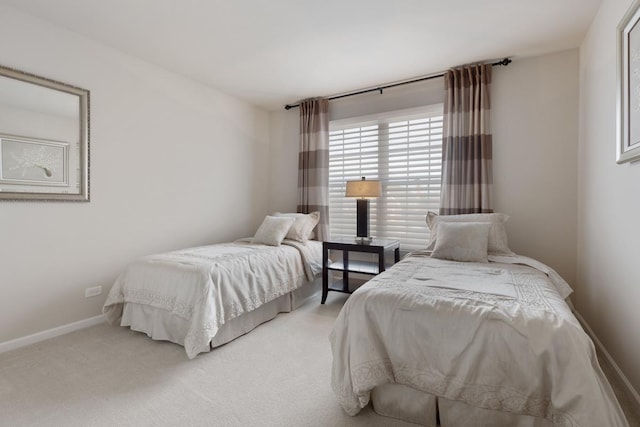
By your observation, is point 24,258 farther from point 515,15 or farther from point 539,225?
point 539,225

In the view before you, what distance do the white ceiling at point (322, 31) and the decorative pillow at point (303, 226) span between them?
1.64 meters

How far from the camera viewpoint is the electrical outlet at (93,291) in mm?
2771

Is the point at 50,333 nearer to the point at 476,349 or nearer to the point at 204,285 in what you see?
the point at 204,285

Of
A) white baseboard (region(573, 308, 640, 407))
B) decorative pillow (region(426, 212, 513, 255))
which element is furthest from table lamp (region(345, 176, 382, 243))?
white baseboard (region(573, 308, 640, 407))

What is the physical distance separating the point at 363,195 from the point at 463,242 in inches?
46.2

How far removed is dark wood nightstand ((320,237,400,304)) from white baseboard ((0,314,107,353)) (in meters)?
2.17

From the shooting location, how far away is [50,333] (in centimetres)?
254

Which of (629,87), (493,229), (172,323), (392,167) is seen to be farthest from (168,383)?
(629,87)

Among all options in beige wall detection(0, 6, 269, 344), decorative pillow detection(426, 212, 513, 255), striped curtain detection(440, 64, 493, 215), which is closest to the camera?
beige wall detection(0, 6, 269, 344)

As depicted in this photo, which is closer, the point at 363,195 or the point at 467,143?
the point at 467,143

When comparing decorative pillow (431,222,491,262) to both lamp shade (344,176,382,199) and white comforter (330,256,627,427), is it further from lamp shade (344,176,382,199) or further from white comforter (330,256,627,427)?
lamp shade (344,176,382,199)

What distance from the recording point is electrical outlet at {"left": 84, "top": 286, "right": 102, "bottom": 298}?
9.09 feet

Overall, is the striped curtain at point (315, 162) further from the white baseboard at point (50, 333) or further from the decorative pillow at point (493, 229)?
the white baseboard at point (50, 333)

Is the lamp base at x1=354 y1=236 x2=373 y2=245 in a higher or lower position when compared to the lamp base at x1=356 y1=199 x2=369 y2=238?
lower
